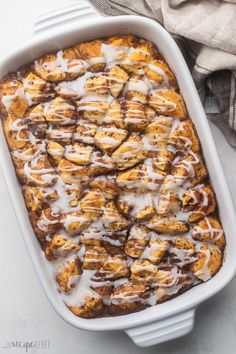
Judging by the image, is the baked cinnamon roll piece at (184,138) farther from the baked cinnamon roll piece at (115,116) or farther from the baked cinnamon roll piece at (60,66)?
the baked cinnamon roll piece at (60,66)

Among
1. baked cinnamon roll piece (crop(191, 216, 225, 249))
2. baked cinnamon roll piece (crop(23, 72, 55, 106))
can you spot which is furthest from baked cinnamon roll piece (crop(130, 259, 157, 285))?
baked cinnamon roll piece (crop(23, 72, 55, 106))

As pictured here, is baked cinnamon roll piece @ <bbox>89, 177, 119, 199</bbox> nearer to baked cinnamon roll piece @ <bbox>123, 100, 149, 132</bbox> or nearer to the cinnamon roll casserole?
the cinnamon roll casserole

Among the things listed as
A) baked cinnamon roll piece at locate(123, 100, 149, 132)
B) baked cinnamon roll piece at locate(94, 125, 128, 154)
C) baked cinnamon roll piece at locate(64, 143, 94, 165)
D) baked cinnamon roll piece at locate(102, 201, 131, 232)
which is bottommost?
baked cinnamon roll piece at locate(102, 201, 131, 232)

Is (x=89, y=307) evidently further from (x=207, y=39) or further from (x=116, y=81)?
(x=207, y=39)

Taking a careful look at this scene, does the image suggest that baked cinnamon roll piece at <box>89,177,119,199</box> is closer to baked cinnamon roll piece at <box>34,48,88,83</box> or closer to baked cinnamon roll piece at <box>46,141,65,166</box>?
baked cinnamon roll piece at <box>46,141,65,166</box>

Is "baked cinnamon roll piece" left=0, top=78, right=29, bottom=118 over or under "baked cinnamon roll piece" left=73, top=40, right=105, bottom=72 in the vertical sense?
under

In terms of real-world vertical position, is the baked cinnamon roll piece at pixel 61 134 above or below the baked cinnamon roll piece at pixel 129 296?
above

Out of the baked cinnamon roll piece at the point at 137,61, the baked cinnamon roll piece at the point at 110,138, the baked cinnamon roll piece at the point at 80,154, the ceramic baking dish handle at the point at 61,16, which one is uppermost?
the ceramic baking dish handle at the point at 61,16

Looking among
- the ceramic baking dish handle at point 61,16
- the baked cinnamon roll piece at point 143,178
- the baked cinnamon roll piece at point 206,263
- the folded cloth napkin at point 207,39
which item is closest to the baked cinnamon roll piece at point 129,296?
the baked cinnamon roll piece at point 206,263
